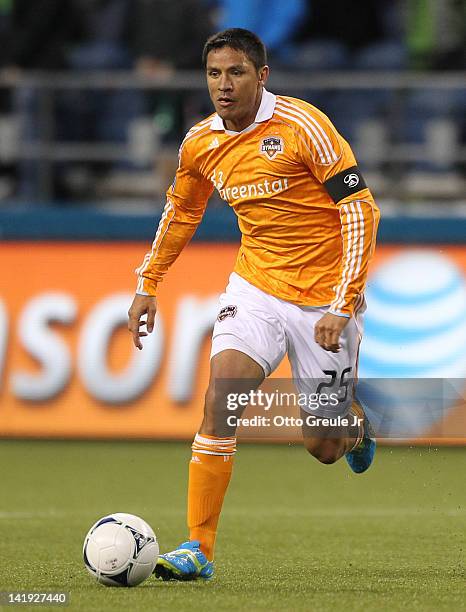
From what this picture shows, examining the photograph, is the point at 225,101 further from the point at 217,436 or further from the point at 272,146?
the point at 217,436

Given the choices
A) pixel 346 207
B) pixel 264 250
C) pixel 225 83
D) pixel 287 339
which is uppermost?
pixel 225 83

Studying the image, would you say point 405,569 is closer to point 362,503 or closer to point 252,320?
point 252,320

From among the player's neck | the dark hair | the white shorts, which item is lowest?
the white shorts

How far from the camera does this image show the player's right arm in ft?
20.9

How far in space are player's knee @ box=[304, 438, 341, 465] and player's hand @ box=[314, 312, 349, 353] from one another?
797mm

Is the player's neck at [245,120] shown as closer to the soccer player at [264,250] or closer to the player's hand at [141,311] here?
the soccer player at [264,250]

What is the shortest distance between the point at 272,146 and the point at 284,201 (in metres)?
0.25

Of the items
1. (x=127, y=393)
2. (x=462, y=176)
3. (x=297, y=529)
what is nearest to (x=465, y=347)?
(x=462, y=176)

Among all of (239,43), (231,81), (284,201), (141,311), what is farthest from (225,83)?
(141,311)

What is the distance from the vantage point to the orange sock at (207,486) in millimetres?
5910

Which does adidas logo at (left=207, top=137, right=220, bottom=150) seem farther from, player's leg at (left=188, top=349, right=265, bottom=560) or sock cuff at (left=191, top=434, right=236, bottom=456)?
sock cuff at (left=191, top=434, right=236, bottom=456)

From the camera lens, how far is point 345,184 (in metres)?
5.98

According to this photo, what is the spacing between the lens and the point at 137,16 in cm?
1288

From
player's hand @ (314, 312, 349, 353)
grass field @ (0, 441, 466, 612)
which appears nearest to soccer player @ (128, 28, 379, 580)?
player's hand @ (314, 312, 349, 353)
